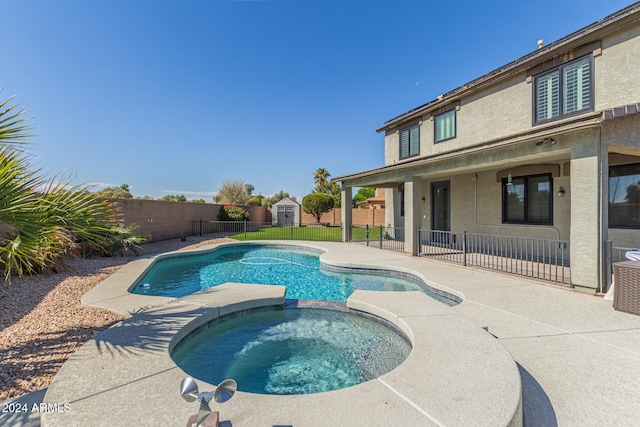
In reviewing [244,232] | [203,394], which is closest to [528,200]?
[203,394]

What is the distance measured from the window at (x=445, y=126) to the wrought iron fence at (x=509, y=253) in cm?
436

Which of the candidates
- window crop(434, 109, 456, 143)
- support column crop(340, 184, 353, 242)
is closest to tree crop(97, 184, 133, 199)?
support column crop(340, 184, 353, 242)

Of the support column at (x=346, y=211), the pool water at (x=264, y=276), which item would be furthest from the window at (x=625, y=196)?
the support column at (x=346, y=211)

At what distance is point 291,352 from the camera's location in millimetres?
4449

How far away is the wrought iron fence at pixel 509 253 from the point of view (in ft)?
25.2

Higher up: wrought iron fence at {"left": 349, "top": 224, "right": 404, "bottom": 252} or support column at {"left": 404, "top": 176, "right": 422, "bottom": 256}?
support column at {"left": 404, "top": 176, "right": 422, "bottom": 256}

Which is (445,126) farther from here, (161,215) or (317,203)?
(317,203)

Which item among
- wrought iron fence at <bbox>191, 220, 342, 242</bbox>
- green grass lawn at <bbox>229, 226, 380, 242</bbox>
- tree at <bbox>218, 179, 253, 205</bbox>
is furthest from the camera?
tree at <bbox>218, 179, 253, 205</bbox>

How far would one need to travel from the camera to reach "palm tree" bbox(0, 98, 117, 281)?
10.9 ft

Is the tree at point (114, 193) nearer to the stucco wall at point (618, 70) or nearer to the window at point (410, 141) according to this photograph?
the stucco wall at point (618, 70)

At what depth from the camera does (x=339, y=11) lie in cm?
1371

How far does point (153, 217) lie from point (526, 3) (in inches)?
797

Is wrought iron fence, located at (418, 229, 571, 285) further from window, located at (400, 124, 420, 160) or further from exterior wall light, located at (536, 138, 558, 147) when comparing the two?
window, located at (400, 124, 420, 160)

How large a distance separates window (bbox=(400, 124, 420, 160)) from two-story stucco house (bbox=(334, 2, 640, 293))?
77 millimetres
